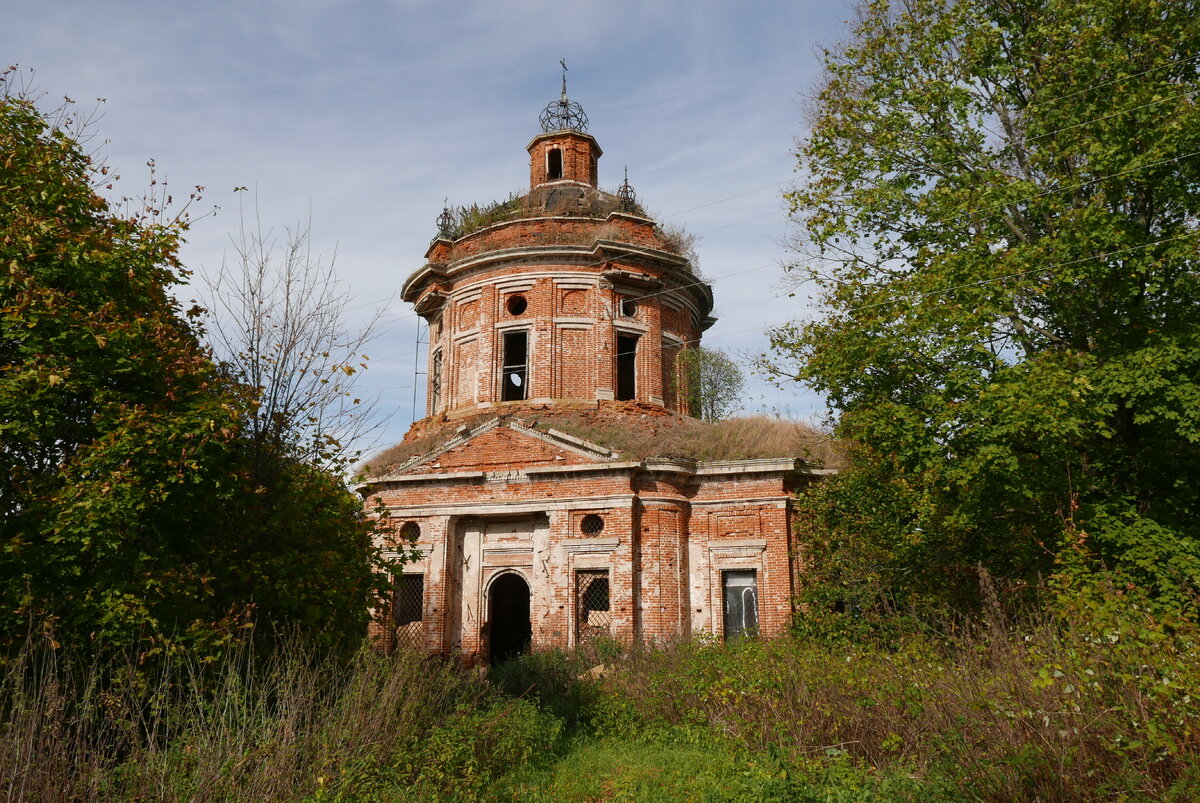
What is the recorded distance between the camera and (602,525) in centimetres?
1742

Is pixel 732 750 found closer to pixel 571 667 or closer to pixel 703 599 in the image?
pixel 571 667

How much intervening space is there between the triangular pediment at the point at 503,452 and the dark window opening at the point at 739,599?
144 inches

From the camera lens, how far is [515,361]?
912 inches

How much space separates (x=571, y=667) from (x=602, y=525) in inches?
150

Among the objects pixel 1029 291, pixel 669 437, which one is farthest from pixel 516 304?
pixel 1029 291

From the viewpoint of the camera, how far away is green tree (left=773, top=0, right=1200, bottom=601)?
Answer: 974cm

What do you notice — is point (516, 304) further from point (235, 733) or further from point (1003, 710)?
point (1003, 710)

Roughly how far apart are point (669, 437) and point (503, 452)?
12.3 feet

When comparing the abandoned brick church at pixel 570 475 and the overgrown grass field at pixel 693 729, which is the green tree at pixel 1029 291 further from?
the abandoned brick church at pixel 570 475

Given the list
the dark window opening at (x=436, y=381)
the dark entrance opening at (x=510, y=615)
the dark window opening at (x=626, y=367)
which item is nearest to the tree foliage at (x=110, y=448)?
the dark entrance opening at (x=510, y=615)

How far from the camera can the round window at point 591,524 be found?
17438 millimetres

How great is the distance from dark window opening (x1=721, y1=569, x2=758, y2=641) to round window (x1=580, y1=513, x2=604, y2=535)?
2829 mm

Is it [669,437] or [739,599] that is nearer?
[739,599]

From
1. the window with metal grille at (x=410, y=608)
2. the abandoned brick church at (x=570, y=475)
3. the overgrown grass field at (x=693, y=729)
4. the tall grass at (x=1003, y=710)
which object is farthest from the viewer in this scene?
the window with metal grille at (x=410, y=608)
